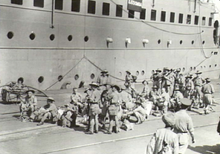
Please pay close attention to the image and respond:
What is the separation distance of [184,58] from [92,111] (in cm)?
1874

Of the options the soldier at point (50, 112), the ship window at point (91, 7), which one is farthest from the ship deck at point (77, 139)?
the ship window at point (91, 7)

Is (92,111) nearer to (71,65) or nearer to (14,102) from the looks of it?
(14,102)

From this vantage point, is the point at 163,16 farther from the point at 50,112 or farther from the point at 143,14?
the point at 50,112

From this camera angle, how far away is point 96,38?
66.7 ft

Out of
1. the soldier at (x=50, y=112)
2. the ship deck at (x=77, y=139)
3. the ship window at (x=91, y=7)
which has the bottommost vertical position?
the ship deck at (x=77, y=139)

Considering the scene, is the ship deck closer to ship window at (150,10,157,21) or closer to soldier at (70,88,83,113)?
soldier at (70,88,83,113)

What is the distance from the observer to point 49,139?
372 inches

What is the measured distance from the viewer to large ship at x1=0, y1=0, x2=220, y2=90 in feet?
54.8

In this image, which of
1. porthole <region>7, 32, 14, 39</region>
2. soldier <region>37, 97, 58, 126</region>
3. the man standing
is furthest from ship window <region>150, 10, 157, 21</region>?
the man standing

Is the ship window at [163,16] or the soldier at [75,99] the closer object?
the soldier at [75,99]

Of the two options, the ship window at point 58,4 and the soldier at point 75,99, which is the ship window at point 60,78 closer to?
the ship window at point 58,4

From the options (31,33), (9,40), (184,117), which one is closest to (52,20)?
(31,33)

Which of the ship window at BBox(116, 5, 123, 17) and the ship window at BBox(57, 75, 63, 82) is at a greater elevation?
the ship window at BBox(116, 5, 123, 17)

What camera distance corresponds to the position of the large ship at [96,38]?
16.7 meters
